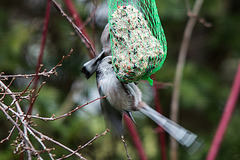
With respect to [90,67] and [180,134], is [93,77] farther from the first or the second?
[180,134]

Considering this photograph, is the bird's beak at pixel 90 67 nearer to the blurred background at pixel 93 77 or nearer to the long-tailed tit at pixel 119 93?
the long-tailed tit at pixel 119 93

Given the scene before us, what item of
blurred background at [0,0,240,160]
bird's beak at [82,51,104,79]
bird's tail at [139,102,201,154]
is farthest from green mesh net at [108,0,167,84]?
blurred background at [0,0,240,160]

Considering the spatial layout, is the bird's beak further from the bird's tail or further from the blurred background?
the blurred background

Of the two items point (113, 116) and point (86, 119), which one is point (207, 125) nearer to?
point (86, 119)

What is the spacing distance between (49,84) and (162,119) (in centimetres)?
160

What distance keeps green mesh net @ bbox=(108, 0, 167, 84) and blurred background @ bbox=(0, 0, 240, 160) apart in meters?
0.77

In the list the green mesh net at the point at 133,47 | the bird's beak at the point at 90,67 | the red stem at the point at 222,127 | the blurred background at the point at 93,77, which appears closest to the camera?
the green mesh net at the point at 133,47

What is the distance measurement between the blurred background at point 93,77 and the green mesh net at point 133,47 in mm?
767

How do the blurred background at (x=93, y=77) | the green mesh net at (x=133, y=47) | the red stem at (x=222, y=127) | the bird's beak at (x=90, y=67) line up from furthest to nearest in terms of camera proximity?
the blurred background at (x=93, y=77)
the red stem at (x=222, y=127)
the bird's beak at (x=90, y=67)
the green mesh net at (x=133, y=47)

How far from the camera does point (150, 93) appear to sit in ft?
9.98

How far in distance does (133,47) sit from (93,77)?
147 cm

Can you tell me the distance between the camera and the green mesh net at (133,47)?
176 centimetres

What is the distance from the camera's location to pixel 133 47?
1.80m

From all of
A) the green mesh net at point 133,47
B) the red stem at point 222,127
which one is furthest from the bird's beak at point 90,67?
the red stem at point 222,127
